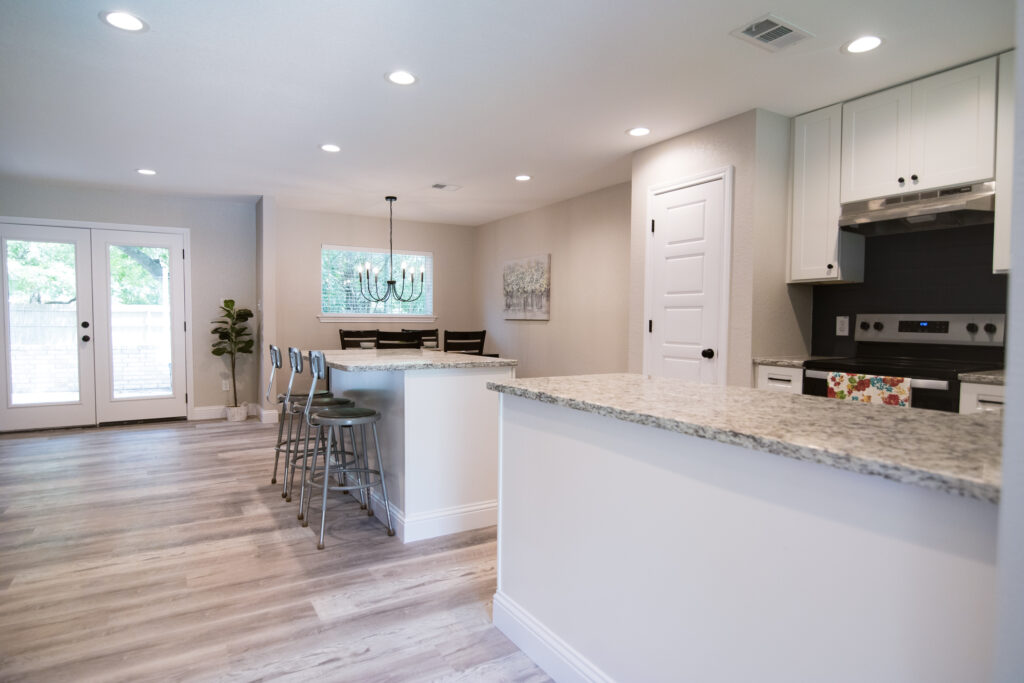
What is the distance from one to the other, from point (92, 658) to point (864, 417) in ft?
8.19

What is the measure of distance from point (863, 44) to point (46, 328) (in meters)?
7.18

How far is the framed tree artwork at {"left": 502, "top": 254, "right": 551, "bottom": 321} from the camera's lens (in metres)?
6.48

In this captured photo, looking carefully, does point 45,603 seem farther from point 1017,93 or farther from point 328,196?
point 328,196

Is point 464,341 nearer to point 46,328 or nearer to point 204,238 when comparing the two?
point 204,238

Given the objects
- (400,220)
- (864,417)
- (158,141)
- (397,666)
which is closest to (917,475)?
(864,417)

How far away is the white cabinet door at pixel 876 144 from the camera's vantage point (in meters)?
2.97

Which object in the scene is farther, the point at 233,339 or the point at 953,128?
the point at 233,339

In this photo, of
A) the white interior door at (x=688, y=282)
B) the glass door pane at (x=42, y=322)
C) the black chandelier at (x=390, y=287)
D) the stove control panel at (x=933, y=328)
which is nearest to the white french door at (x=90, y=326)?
the glass door pane at (x=42, y=322)

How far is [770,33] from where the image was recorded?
2.50 m

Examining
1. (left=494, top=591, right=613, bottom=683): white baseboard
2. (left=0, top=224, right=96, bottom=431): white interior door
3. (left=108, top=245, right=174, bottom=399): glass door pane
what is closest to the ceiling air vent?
(left=494, top=591, right=613, bottom=683): white baseboard

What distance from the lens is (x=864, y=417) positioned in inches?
51.1

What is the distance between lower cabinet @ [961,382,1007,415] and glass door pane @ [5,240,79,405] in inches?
289

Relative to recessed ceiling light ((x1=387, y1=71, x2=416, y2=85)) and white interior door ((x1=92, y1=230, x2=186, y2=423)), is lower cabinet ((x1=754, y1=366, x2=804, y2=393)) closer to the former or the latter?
recessed ceiling light ((x1=387, y1=71, x2=416, y2=85))

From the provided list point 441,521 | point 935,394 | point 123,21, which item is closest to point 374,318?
point 441,521
